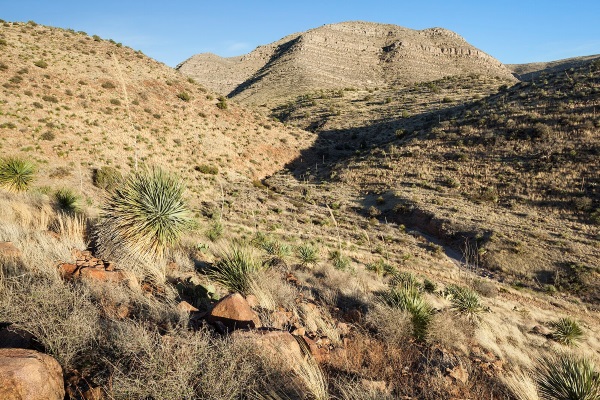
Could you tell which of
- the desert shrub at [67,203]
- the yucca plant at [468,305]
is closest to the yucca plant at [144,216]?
the desert shrub at [67,203]

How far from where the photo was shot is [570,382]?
4.35 metres

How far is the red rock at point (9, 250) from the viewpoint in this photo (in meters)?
5.12

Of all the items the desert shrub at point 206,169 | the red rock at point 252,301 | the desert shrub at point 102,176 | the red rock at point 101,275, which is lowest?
the red rock at point 252,301

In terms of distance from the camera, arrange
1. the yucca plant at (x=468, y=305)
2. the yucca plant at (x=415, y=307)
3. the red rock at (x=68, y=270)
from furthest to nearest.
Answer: the yucca plant at (x=468, y=305), the yucca plant at (x=415, y=307), the red rock at (x=68, y=270)

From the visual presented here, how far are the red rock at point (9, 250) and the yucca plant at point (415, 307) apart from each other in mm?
6458

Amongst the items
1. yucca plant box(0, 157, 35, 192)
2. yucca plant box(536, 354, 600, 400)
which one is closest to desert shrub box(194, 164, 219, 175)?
yucca plant box(0, 157, 35, 192)

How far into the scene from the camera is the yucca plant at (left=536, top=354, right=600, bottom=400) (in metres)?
4.19

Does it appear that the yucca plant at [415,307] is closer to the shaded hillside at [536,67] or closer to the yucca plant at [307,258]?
the yucca plant at [307,258]

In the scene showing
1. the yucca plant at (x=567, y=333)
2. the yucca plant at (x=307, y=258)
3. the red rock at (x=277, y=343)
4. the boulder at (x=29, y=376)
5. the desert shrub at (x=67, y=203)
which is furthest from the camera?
the yucca plant at (x=307, y=258)

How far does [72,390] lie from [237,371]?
4.63 feet

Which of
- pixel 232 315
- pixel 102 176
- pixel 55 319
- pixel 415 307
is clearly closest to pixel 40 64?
pixel 102 176

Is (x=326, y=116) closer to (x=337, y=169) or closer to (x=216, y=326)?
(x=337, y=169)

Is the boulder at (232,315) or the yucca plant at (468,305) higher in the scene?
the boulder at (232,315)

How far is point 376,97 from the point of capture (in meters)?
65.5
